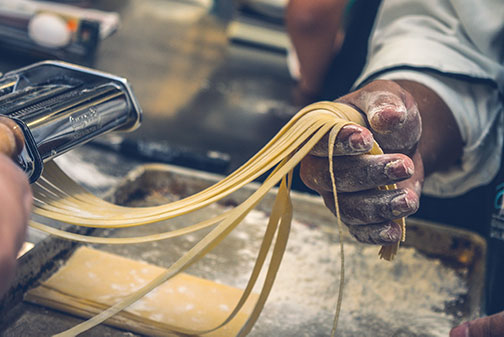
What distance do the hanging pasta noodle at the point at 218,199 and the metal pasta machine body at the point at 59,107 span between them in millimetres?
79

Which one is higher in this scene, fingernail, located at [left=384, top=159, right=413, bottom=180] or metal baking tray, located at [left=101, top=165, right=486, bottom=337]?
fingernail, located at [left=384, top=159, right=413, bottom=180]

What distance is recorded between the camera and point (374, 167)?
0.59m

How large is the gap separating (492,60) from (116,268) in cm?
76

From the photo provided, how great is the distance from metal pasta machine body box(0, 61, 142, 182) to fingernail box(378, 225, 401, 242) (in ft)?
1.27

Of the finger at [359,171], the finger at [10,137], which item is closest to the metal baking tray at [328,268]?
the finger at [359,171]

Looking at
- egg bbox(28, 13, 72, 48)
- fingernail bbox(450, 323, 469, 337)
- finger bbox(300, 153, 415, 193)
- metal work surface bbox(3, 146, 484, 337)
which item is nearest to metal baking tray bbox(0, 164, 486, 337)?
metal work surface bbox(3, 146, 484, 337)

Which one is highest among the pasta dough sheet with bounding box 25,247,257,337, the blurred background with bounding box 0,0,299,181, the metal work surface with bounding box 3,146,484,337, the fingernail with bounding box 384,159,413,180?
the fingernail with bounding box 384,159,413,180

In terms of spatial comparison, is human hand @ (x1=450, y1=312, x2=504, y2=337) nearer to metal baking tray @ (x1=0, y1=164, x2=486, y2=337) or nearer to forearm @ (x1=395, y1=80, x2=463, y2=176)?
metal baking tray @ (x1=0, y1=164, x2=486, y2=337)

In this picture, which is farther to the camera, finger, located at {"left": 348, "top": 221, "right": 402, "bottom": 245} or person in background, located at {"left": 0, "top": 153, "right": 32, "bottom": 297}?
finger, located at {"left": 348, "top": 221, "right": 402, "bottom": 245}

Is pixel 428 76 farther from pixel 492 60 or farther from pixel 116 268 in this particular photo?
pixel 116 268

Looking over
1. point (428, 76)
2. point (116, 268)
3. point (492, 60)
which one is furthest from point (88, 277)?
point (492, 60)

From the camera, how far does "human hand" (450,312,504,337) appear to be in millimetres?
590

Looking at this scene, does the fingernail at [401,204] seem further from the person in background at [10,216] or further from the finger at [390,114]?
the person in background at [10,216]

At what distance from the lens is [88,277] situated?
28.4 inches
